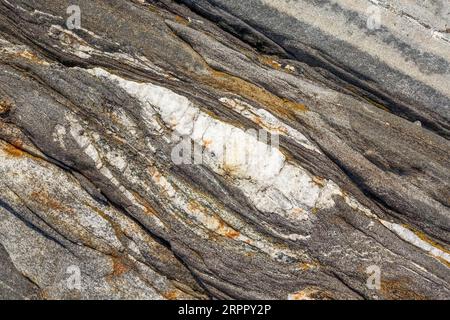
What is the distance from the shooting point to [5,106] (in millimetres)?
8719

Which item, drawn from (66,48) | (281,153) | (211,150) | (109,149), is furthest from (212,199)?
(66,48)

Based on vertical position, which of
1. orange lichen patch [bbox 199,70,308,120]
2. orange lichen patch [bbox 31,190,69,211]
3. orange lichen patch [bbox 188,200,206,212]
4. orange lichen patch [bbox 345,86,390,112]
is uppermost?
orange lichen patch [bbox 345,86,390,112]

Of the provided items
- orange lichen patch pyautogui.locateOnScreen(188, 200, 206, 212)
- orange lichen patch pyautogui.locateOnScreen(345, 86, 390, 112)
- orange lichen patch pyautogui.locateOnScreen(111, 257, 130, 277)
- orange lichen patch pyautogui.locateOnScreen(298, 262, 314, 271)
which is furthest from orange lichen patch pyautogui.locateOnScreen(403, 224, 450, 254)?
orange lichen patch pyautogui.locateOnScreen(111, 257, 130, 277)

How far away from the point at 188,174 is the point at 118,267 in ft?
7.38

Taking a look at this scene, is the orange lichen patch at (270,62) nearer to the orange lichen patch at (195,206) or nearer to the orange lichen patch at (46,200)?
the orange lichen patch at (195,206)

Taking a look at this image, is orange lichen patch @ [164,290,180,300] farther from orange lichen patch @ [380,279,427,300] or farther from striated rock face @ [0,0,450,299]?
orange lichen patch @ [380,279,427,300]

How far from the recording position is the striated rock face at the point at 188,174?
8516 mm

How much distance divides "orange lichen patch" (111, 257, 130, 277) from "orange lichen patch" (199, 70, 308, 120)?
4.14 m

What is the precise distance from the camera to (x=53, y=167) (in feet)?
28.2

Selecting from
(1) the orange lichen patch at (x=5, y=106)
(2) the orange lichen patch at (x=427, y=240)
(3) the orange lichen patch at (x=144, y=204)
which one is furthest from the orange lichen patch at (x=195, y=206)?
(2) the orange lichen patch at (x=427, y=240)

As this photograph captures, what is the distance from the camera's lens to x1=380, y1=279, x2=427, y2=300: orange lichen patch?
935cm

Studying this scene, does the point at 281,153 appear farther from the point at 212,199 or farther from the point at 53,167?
the point at 53,167

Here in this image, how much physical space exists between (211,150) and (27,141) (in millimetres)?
3560

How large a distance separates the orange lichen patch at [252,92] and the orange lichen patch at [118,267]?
4.14 metres
